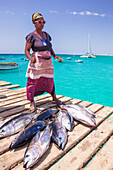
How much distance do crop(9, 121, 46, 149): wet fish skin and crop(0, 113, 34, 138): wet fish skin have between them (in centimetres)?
34

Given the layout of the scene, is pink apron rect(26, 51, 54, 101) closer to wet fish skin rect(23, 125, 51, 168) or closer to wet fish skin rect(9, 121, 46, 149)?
wet fish skin rect(9, 121, 46, 149)

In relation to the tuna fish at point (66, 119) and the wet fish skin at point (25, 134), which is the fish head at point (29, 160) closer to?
the wet fish skin at point (25, 134)

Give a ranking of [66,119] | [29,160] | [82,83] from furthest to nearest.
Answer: [82,83] < [66,119] < [29,160]

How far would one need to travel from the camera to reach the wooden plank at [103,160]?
6.31 ft

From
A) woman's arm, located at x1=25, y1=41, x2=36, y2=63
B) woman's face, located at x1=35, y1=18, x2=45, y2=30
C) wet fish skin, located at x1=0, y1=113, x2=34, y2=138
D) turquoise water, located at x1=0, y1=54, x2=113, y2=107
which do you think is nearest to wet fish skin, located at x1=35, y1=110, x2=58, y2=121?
wet fish skin, located at x1=0, y1=113, x2=34, y2=138

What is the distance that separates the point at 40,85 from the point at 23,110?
0.81 m

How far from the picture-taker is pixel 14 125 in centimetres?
271

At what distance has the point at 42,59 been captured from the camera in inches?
136

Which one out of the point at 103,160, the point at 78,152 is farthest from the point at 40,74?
the point at 103,160

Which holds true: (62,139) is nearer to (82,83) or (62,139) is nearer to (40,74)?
(40,74)

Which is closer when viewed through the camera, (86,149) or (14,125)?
(86,149)

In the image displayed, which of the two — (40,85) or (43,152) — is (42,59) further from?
(43,152)

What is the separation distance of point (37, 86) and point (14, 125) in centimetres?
131

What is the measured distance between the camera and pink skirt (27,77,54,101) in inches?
142
